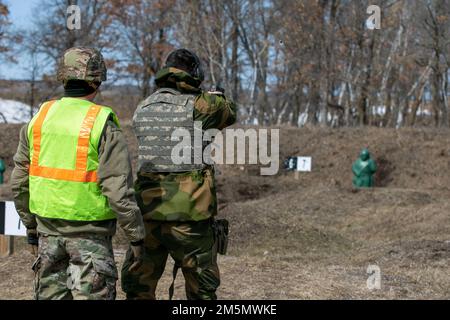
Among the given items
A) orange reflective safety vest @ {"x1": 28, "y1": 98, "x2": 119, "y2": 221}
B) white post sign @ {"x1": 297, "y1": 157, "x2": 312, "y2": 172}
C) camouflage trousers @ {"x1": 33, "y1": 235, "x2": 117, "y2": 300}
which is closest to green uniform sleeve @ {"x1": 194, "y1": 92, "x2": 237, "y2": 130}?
orange reflective safety vest @ {"x1": 28, "y1": 98, "x2": 119, "y2": 221}

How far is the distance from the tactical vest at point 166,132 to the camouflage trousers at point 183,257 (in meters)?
0.38

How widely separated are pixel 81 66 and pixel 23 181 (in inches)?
30.6

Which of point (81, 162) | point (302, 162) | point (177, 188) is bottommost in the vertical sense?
point (302, 162)

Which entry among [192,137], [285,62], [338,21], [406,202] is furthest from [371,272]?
[285,62]

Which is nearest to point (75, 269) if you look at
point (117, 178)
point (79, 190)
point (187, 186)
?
point (79, 190)

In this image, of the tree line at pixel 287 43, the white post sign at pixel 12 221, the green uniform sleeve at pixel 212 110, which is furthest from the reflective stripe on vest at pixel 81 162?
the tree line at pixel 287 43

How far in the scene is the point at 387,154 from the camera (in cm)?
2219

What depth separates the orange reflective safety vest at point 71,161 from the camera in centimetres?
361

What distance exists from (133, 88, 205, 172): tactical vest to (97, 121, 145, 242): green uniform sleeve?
68cm

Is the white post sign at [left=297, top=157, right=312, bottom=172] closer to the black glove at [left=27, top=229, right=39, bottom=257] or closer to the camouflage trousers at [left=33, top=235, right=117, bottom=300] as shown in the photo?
the black glove at [left=27, top=229, right=39, bottom=257]

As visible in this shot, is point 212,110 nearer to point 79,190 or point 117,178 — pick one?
point 117,178

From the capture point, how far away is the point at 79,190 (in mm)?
3617

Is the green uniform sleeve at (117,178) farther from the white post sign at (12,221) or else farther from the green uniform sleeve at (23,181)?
the white post sign at (12,221)

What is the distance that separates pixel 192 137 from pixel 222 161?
18.3 meters
